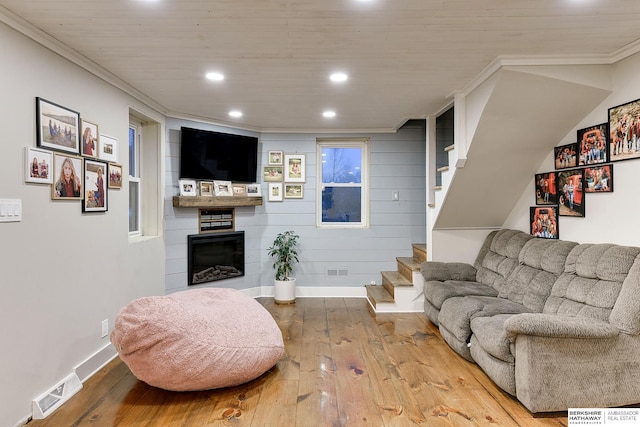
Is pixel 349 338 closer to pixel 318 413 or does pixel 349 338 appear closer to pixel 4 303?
pixel 318 413

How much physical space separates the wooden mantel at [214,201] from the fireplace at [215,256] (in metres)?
0.39

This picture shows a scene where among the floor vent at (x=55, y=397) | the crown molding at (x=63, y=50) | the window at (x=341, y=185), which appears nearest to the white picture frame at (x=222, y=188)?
the window at (x=341, y=185)

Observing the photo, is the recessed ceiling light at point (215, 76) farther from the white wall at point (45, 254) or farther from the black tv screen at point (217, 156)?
the black tv screen at point (217, 156)

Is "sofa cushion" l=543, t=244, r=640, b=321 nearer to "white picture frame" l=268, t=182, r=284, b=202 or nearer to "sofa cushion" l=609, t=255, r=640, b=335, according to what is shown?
"sofa cushion" l=609, t=255, r=640, b=335

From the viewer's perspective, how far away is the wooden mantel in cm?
433

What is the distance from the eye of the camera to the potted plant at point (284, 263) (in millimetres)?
4969

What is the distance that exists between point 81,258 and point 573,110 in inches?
161

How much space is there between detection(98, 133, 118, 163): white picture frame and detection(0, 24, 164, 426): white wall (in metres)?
0.07

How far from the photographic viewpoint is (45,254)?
2.39 meters

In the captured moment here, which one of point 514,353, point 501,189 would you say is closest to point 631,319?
point 514,353

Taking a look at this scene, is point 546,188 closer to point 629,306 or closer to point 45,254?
point 629,306

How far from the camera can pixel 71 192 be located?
2.63m

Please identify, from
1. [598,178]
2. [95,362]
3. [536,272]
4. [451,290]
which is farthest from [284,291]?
[598,178]

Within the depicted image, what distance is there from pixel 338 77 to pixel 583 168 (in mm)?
2223
